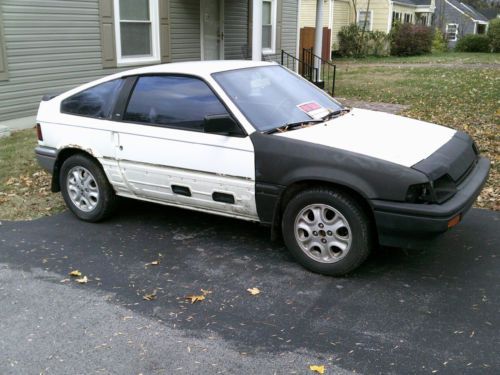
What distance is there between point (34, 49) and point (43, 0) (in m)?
0.90

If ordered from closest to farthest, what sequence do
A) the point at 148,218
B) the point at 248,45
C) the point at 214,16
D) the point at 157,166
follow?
the point at 157,166 < the point at 148,218 < the point at 214,16 < the point at 248,45

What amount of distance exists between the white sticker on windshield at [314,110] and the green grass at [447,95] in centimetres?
222

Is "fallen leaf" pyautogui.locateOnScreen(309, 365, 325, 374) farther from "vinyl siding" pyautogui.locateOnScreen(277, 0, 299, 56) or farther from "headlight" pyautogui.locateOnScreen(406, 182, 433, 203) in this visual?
"vinyl siding" pyautogui.locateOnScreen(277, 0, 299, 56)

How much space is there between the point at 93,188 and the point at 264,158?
6.69ft

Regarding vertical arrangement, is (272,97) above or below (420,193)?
above

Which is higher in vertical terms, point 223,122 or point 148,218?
point 223,122

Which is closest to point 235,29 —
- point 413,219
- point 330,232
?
point 330,232

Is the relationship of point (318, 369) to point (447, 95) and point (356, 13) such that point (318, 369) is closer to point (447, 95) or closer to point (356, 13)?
point (447, 95)

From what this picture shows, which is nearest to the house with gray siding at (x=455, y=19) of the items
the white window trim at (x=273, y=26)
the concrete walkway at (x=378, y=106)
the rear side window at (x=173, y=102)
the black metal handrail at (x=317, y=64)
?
the black metal handrail at (x=317, y=64)

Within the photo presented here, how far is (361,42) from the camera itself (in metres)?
31.1

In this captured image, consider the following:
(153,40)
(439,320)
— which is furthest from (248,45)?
(439,320)

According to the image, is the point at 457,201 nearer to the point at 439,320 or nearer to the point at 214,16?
the point at 439,320

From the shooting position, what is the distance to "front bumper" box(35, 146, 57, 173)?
5512 mm

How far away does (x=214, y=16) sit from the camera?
47.2 ft
